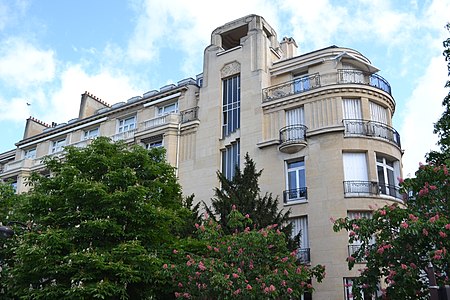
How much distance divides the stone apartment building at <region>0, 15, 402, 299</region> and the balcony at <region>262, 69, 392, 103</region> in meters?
0.06

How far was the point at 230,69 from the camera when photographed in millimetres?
27219

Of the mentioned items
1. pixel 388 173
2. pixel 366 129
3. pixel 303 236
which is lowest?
pixel 303 236

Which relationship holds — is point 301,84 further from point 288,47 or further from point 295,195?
point 288,47

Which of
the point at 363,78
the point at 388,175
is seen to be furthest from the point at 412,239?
the point at 363,78

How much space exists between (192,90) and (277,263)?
1612 cm

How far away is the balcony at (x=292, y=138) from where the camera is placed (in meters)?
22.7

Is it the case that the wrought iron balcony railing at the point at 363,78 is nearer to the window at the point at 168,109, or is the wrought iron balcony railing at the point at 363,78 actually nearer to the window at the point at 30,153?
the window at the point at 168,109

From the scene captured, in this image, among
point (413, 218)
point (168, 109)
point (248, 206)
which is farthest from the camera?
point (168, 109)

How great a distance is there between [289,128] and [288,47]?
9.69m

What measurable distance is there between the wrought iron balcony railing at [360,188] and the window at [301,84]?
5.65 m

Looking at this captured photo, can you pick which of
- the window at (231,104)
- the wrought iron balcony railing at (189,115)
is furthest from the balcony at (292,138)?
the wrought iron balcony railing at (189,115)

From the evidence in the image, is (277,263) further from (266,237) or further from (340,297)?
(340,297)

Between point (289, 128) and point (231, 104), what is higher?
point (231, 104)

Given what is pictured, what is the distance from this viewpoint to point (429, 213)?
11.9m
